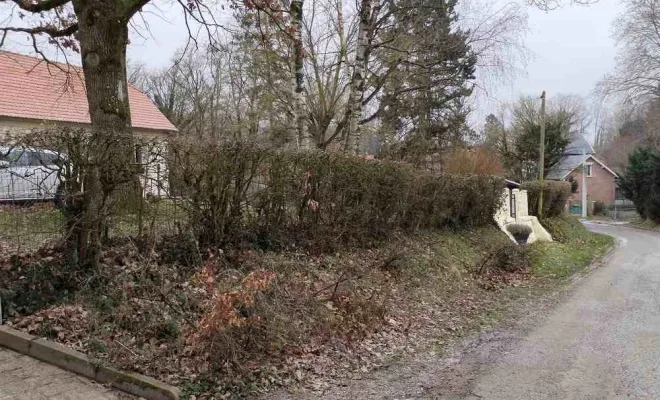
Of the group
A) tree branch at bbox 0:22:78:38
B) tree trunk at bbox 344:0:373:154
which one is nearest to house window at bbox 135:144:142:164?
tree branch at bbox 0:22:78:38

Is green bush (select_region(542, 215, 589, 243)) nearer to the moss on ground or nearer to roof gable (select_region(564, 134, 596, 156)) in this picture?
the moss on ground

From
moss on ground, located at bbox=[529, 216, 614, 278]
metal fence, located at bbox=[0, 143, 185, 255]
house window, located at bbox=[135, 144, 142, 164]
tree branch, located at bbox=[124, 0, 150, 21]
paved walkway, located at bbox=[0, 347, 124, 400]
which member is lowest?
moss on ground, located at bbox=[529, 216, 614, 278]

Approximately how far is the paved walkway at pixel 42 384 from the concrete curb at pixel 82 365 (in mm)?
62

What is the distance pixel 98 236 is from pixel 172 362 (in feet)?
6.70

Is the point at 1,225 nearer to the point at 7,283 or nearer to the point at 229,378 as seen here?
the point at 7,283

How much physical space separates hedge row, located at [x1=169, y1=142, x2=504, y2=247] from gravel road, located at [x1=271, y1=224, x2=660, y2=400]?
3.19 m

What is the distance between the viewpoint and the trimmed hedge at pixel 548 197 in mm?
25375

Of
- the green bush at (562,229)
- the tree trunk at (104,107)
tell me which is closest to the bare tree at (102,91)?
the tree trunk at (104,107)

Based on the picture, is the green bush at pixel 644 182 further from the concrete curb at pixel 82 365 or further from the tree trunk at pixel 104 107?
the concrete curb at pixel 82 365

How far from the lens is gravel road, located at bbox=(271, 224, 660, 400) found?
4789 millimetres

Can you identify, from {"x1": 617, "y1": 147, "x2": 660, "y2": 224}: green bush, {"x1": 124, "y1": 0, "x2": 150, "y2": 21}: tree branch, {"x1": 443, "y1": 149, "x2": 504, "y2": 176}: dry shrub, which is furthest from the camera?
{"x1": 617, "y1": 147, "x2": 660, "y2": 224}: green bush

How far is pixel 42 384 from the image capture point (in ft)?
14.2

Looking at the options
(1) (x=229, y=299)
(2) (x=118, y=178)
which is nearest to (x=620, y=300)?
(1) (x=229, y=299)

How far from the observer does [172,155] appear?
21.1 ft
